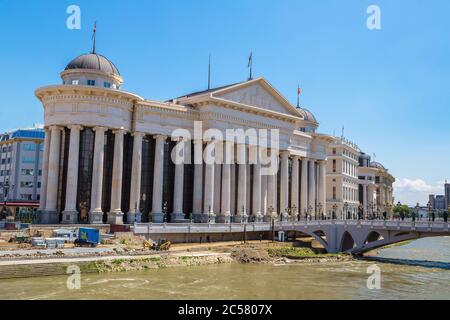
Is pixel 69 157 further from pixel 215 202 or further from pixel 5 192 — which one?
pixel 5 192

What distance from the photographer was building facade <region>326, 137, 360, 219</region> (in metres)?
115

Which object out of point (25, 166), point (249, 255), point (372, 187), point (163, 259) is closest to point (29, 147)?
point (25, 166)

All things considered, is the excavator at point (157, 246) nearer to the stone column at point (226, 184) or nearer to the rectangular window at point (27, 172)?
the stone column at point (226, 184)

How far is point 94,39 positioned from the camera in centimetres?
7444

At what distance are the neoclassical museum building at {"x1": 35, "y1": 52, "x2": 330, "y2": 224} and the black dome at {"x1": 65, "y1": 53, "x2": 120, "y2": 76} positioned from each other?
0.14 metres

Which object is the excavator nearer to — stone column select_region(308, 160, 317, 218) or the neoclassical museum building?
the neoclassical museum building

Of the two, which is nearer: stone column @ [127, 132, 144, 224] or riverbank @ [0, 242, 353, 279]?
riverbank @ [0, 242, 353, 279]

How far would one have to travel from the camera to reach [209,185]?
7462 cm

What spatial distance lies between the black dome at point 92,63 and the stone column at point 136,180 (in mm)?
10712

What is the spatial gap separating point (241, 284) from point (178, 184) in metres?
32.9

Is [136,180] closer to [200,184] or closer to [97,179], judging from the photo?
[97,179]

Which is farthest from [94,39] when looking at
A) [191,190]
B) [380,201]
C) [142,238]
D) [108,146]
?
[380,201]

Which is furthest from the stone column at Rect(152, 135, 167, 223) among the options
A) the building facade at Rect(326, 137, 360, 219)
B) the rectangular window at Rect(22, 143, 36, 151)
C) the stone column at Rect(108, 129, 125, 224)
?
the rectangular window at Rect(22, 143, 36, 151)

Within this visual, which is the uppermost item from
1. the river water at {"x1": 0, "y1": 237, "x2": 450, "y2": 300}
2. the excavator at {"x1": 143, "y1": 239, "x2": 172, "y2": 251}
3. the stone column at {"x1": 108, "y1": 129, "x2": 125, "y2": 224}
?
the stone column at {"x1": 108, "y1": 129, "x2": 125, "y2": 224}
